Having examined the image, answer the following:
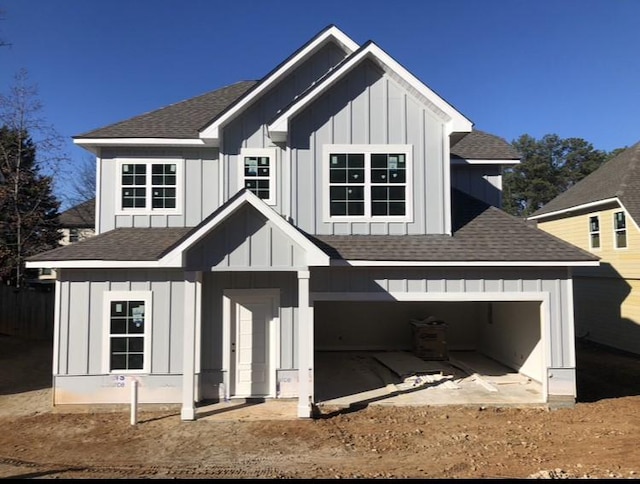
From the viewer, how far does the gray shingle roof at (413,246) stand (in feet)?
32.1

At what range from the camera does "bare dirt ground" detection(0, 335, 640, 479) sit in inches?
259

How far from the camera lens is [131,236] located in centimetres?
1096

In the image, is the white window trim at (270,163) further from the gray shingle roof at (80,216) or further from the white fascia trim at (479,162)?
the gray shingle roof at (80,216)

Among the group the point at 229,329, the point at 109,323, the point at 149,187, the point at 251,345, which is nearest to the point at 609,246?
the point at 251,345

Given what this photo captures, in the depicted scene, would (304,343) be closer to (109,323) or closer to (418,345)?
(109,323)

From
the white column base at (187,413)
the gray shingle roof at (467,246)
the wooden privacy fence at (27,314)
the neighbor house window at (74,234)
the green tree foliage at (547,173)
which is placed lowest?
the white column base at (187,413)

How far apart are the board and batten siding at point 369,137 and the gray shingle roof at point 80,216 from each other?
27753 millimetres

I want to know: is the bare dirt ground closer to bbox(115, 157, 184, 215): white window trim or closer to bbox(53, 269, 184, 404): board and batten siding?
bbox(53, 269, 184, 404): board and batten siding


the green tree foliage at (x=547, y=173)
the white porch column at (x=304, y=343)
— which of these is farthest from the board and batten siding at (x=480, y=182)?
the green tree foliage at (x=547, y=173)

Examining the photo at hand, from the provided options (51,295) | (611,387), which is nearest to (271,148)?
(611,387)

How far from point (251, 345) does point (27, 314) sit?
44.6ft

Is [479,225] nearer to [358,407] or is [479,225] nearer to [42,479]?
[358,407]

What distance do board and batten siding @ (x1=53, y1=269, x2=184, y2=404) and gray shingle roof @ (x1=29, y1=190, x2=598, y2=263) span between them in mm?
500

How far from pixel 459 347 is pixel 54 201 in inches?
1011
